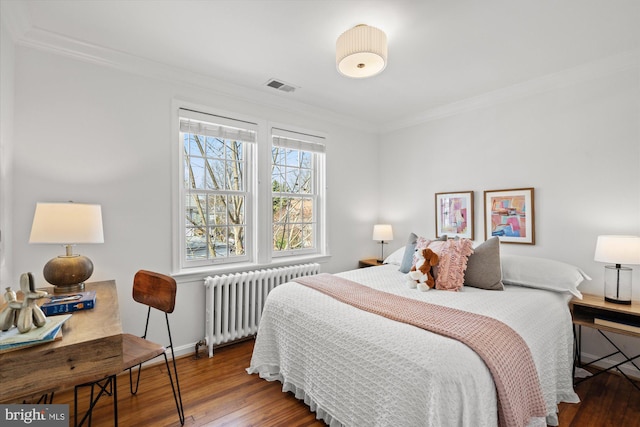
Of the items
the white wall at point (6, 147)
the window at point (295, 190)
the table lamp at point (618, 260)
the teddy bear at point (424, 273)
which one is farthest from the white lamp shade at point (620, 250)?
the white wall at point (6, 147)

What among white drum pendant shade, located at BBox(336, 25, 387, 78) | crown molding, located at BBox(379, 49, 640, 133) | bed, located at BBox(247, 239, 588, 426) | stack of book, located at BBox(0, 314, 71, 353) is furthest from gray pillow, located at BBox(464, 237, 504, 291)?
stack of book, located at BBox(0, 314, 71, 353)

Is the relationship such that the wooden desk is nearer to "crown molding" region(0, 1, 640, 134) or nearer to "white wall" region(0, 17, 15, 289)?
"white wall" region(0, 17, 15, 289)

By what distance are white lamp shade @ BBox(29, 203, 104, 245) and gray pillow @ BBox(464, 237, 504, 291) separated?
2.78m

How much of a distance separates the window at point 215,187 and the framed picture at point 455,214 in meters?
2.26

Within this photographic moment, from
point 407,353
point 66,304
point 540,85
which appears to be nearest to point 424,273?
point 407,353

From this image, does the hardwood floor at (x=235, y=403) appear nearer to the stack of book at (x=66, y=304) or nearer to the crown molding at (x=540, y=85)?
the stack of book at (x=66, y=304)

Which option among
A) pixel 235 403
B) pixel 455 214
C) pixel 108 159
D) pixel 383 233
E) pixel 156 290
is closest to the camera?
pixel 156 290

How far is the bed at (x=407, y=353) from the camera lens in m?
1.29

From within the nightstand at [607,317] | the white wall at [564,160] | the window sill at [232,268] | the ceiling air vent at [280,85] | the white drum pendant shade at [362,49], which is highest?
the ceiling air vent at [280,85]

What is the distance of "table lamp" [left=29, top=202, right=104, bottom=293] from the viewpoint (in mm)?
1785

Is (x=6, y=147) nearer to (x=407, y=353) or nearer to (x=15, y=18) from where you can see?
(x=15, y=18)

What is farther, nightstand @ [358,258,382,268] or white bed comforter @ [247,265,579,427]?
nightstand @ [358,258,382,268]

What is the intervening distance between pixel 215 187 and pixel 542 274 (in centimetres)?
303

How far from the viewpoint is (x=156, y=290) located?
6.33 ft
